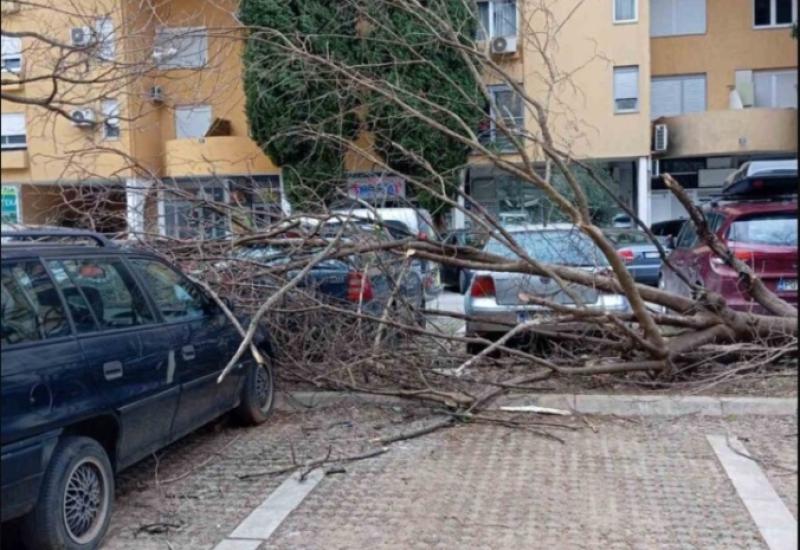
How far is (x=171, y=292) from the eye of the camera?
5.87 metres

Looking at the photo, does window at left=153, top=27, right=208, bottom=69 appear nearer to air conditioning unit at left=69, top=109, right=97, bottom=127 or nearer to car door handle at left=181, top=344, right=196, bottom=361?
air conditioning unit at left=69, top=109, right=97, bottom=127

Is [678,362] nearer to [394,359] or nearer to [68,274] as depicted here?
[394,359]

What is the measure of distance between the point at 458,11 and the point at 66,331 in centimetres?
606

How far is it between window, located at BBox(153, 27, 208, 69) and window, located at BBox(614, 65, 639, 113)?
18.2 meters

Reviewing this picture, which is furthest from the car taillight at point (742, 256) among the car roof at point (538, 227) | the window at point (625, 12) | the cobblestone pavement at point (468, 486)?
the window at point (625, 12)

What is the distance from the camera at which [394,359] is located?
7535 millimetres

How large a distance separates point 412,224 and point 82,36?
419 cm

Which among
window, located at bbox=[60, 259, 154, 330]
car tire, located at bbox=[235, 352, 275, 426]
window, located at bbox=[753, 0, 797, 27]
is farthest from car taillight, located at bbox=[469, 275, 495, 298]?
window, located at bbox=[753, 0, 797, 27]

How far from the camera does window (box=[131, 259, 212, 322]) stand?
5562 millimetres

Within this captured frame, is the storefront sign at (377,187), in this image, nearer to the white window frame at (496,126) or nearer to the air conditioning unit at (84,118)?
the white window frame at (496,126)

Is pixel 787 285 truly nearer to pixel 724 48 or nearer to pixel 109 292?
pixel 109 292

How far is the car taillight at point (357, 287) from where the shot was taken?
7.89 meters

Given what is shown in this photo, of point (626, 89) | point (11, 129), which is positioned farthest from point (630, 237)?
point (626, 89)

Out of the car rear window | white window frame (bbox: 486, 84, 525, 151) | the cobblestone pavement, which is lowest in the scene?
the cobblestone pavement
